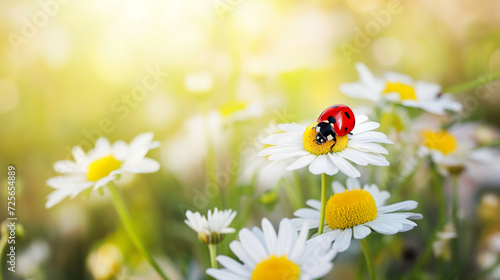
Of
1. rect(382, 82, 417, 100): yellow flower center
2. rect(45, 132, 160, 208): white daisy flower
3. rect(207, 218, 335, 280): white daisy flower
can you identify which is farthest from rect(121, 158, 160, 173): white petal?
rect(382, 82, 417, 100): yellow flower center

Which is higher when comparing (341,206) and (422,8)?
Result: (422,8)

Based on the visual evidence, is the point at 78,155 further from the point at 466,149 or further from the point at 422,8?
the point at 422,8

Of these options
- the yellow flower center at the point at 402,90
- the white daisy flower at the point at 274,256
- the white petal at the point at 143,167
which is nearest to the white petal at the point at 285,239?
the white daisy flower at the point at 274,256

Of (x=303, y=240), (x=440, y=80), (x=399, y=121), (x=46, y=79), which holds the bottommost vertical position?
(x=303, y=240)

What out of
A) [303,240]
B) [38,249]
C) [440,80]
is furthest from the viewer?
[440,80]

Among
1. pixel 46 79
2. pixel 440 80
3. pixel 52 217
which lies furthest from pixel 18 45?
pixel 440 80

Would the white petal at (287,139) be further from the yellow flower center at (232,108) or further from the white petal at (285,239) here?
the yellow flower center at (232,108)

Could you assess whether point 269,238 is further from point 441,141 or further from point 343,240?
point 441,141

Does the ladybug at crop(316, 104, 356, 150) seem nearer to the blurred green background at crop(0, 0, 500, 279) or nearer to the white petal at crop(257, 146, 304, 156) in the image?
the white petal at crop(257, 146, 304, 156)
